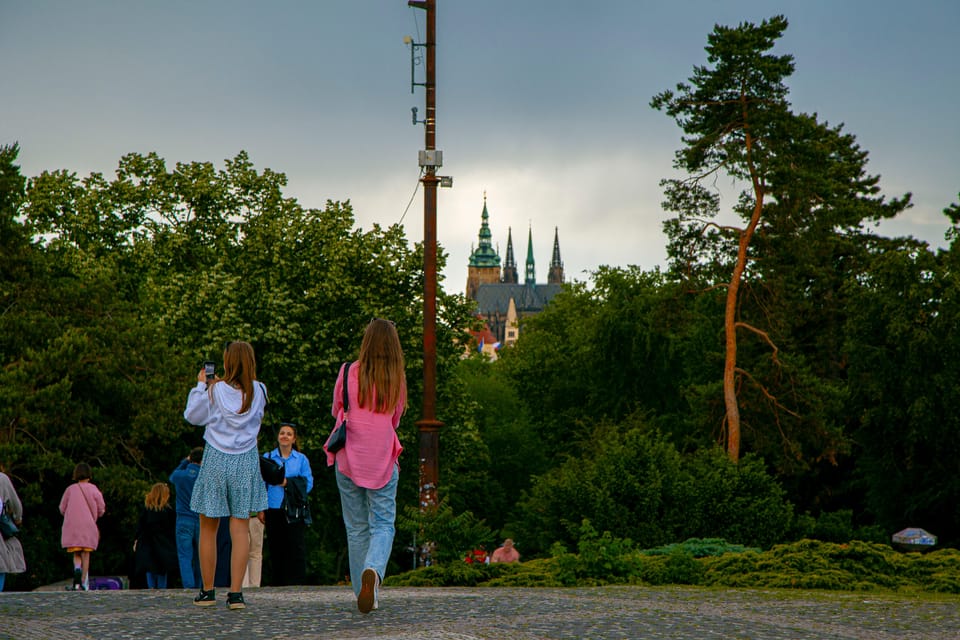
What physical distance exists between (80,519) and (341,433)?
31.0 ft

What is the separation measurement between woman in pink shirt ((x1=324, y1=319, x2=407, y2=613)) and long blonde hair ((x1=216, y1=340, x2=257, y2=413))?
0.60 meters

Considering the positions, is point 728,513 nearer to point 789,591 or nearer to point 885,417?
point 789,591

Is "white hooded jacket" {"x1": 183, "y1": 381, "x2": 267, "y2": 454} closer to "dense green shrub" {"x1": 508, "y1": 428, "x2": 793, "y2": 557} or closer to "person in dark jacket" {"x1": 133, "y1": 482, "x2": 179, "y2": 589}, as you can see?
"person in dark jacket" {"x1": 133, "y1": 482, "x2": 179, "y2": 589}

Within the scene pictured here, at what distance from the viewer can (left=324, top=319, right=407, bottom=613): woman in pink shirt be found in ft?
27.2

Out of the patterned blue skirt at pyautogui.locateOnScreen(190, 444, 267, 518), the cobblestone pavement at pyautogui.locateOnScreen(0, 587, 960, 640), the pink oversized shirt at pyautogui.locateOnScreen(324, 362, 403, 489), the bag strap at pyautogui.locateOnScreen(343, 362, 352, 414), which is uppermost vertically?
the bag strap at pyautogui.locateOnScreen(343, 362, 352, 414)

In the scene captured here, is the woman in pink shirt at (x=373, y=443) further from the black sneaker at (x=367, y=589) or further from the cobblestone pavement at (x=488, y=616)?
the cobblestone pavement at (x=488, y=616)

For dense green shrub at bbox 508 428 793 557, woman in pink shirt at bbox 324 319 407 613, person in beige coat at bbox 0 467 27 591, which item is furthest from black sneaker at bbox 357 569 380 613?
dense green shrub at bbox 508 428 793 557

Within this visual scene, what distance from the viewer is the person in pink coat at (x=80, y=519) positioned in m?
16.6

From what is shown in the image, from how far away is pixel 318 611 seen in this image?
860 centimetres

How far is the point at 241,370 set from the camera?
857 cm

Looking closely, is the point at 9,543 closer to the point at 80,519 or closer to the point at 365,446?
the point at 80,519

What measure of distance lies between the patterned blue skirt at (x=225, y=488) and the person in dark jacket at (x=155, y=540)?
26.7 feet

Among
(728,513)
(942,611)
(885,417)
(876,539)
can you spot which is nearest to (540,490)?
(728,513)

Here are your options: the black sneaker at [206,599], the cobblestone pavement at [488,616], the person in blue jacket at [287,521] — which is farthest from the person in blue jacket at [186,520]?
the black sneaker at [206,599]
